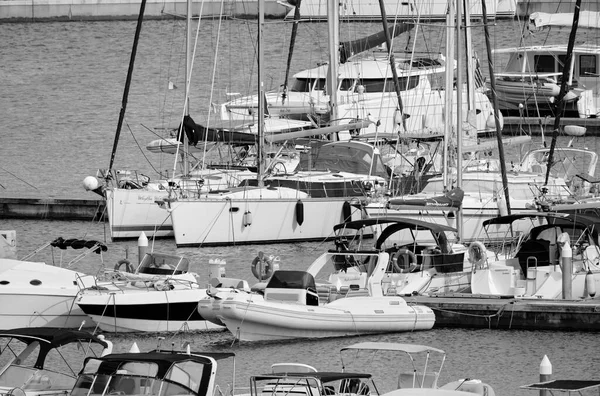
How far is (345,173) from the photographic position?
42750 mm

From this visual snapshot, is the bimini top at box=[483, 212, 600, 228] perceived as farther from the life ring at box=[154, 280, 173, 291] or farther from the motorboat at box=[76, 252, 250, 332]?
the life ring at box=[154, 280, 173, 291]

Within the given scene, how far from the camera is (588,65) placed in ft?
218

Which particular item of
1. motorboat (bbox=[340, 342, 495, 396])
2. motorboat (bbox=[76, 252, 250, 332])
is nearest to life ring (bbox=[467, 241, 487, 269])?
motorboat (bbox=[340, 342, 495, 396])

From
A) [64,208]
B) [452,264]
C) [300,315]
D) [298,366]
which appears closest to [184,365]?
[298,366]

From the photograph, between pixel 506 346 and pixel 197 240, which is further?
pixel 197 240

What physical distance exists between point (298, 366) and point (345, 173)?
2102 centimetres

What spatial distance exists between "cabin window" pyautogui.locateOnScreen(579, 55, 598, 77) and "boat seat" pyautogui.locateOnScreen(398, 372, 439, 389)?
45102mm

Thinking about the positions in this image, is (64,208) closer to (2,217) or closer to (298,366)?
(2,217)

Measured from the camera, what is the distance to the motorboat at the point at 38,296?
29.6 metres

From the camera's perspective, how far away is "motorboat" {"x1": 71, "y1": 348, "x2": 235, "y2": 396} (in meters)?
20.6

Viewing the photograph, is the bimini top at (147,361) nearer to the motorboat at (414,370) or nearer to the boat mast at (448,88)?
the motorboat at (414,370)

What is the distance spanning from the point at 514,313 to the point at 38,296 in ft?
29.4

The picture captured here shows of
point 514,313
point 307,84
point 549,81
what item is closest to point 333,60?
point 307,84

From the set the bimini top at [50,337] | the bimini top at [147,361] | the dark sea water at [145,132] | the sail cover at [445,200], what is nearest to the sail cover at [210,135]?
the dark sea water at [145,132]
